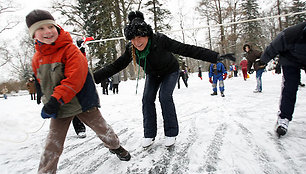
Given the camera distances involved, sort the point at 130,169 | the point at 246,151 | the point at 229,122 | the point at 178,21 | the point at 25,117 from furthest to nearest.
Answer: the point at 178,21
the point at 229,122
the point at 25,117
the point at 246,151
the point at 130,169

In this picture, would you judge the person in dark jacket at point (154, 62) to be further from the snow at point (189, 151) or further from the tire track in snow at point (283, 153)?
the tire track in snow at point (283, 153)

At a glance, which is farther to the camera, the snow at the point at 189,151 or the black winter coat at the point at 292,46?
the black winter coat at the point at 292,46

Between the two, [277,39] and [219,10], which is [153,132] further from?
[219,10]

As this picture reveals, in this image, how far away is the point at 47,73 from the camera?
1.56 m

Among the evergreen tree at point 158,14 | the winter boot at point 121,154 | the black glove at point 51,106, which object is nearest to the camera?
the black glove at point 51,106

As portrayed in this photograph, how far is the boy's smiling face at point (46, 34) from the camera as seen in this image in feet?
5.08

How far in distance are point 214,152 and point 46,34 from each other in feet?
7.12

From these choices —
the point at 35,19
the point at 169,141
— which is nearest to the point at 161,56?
the point at 169,141

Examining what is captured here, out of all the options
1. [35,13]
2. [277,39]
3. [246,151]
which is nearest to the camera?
[35,13]

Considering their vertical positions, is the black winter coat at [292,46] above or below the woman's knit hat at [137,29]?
below

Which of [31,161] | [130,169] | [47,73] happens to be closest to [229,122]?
[130,169]

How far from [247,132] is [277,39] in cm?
133

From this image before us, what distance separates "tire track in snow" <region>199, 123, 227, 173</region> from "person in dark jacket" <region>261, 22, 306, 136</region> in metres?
0.72

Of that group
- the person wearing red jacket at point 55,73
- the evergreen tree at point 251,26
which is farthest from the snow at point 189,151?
the evergreen tree at point 251,26
